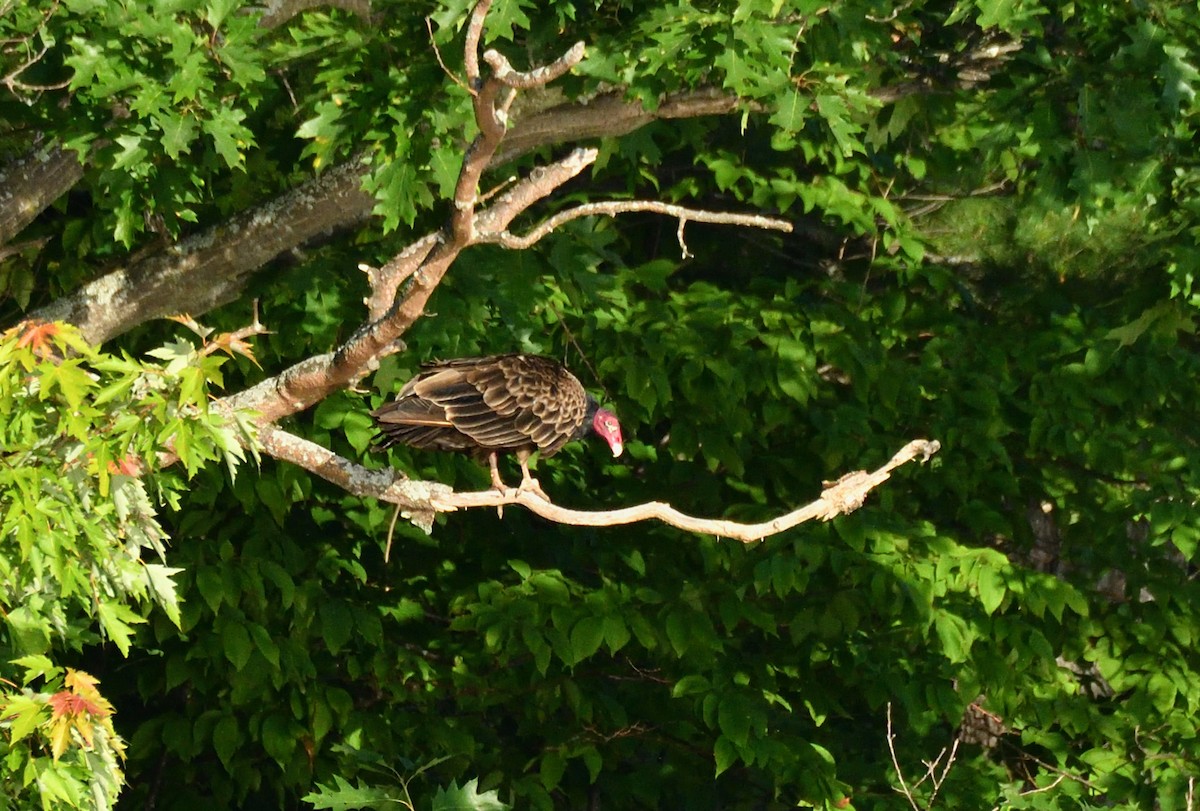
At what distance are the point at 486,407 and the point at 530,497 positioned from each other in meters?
0.97

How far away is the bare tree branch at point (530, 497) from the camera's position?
13.6ft

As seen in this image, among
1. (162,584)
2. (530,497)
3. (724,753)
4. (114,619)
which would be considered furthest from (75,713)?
(724,753)

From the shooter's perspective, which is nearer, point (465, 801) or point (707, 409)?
point (465, 801)

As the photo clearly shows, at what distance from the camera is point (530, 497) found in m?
4.30

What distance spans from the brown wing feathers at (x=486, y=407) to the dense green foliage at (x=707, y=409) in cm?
50

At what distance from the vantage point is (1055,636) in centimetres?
724

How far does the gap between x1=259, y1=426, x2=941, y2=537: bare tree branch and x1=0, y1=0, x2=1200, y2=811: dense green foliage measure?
544 millimetres

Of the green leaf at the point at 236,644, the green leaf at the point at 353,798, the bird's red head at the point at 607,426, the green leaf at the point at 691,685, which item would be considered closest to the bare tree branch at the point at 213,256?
the bird's red head at the point at 607,426

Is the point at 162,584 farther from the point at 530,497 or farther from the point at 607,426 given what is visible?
the point at 607,426

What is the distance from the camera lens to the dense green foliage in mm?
5219

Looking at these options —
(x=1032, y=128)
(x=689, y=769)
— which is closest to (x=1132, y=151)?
(x=1032, y=128)

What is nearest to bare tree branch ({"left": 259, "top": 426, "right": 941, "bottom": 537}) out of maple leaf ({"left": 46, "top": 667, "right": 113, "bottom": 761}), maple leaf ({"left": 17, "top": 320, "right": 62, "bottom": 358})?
maple leaf ({"left": 46, "top": 667, "right": 113, "bottom": 761})

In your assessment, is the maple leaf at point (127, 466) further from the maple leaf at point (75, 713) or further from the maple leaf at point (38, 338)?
the maple leaf at point (75, 713)

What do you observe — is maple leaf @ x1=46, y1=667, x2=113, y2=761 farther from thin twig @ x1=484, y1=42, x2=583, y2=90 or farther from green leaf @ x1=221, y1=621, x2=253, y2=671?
green leaf @ x1=221, y1=621, x2=253, y2=671
